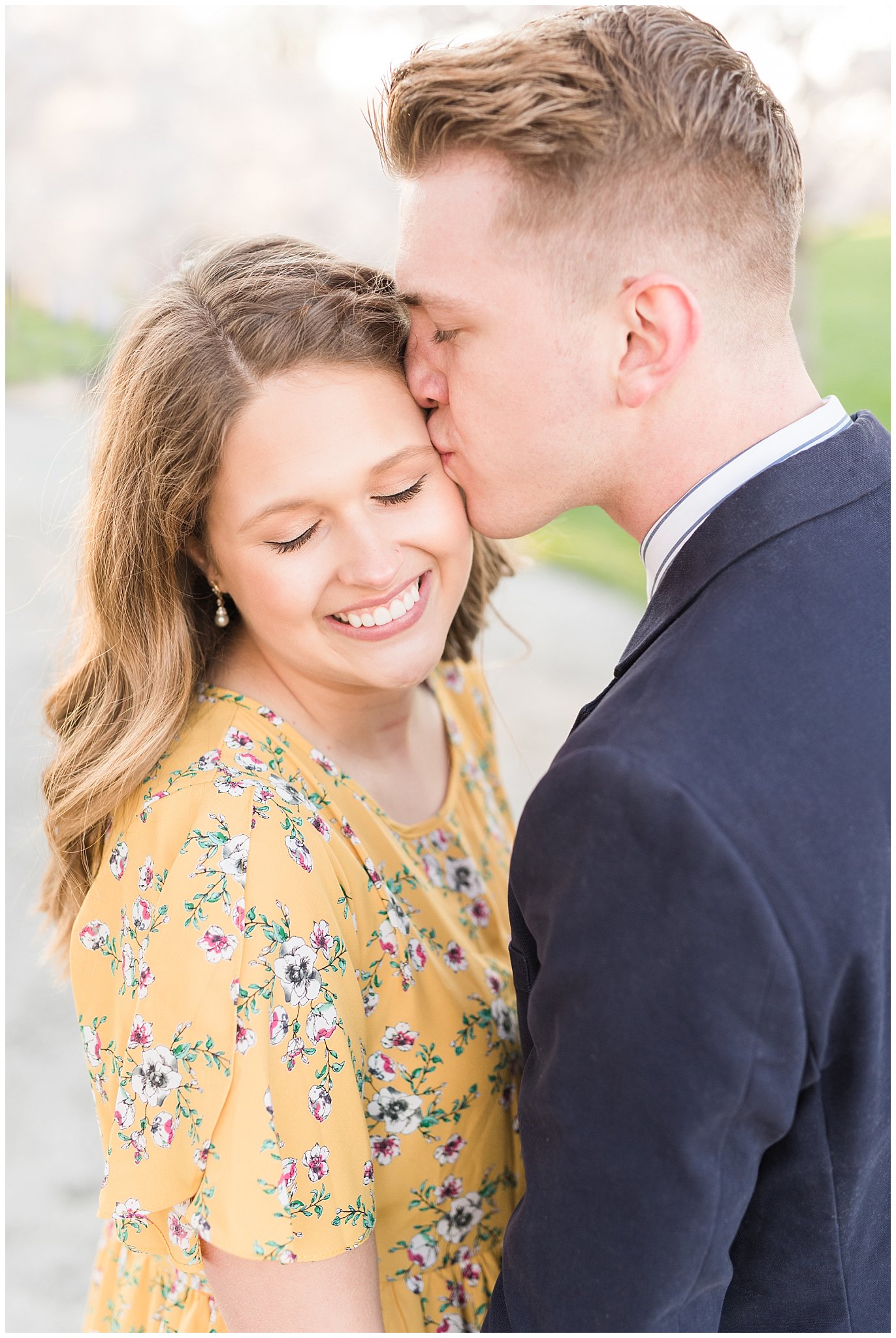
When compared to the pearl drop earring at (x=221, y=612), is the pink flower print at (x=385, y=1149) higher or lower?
lower

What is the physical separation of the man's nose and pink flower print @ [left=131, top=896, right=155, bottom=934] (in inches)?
35.0

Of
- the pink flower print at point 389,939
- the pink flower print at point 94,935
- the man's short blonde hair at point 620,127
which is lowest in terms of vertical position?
the pink flower print at point 389,939

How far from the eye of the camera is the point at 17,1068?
4270 mm

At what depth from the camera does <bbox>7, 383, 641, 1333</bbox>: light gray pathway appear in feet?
10.9

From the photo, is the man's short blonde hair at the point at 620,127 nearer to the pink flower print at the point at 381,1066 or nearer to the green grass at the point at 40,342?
the pink flower print at the point at 381,1066

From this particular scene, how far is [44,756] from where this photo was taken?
2.56 meters

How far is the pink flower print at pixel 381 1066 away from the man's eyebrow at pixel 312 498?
855 millimetres

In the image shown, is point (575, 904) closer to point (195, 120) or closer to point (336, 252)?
point (336, 252)

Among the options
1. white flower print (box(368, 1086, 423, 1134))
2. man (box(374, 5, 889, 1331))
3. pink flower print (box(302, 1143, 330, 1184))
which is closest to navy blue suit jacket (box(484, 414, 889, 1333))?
man (box(374, 5, 889, 1331))

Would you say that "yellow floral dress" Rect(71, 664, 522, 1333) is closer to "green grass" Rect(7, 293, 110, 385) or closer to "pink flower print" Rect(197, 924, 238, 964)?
"pink flower print" Rect(197, 924, 238, 964)

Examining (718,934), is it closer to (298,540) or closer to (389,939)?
(389,939)

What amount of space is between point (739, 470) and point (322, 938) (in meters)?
0.88

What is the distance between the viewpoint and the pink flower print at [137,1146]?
1647 millimetres

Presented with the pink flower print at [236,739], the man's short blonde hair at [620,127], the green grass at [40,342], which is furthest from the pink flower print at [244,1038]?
the green grass at [40,342]
